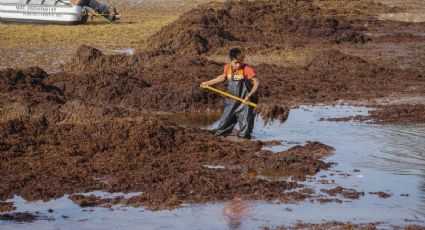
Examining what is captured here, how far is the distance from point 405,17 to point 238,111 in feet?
79.9

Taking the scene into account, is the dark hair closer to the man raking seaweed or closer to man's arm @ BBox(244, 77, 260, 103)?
the man raking seaweed

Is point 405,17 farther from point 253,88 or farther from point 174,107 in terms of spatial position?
point 253,88

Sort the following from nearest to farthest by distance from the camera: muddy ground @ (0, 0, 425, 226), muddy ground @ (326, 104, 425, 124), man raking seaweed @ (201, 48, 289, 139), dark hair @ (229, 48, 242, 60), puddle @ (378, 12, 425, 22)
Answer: muddy ground @ (0, 0, 425, 226) < dark hair @ (229, 48, 242, 60) < man raking seaweed @ (201, 48, 289, 139) < muddy ground @ (326, 104, 425, 124) < puddle @ (378, 12, 425, 22)

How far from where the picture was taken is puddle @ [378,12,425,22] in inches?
1451

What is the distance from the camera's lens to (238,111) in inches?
583

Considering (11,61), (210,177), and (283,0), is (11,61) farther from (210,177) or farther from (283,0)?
(283,0)

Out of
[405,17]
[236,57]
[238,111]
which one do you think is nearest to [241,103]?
[238,111]

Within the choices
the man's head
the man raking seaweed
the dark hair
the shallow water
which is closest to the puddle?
the shallow water

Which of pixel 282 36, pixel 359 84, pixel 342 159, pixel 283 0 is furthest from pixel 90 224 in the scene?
pixel 283 0

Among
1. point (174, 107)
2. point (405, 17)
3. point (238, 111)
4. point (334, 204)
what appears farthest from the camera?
point (405, 17)

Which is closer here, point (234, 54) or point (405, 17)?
point (234, 54)

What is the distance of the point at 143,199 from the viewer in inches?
430

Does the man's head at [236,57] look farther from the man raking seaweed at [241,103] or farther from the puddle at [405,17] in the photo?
the puddle at [405,17]

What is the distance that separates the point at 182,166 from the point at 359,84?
28.7ft
